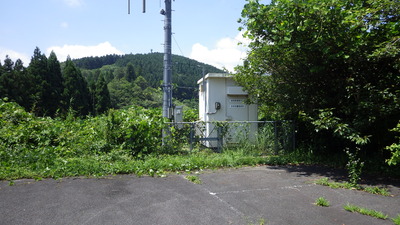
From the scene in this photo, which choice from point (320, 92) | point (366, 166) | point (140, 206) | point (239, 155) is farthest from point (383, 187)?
point (140, 206)

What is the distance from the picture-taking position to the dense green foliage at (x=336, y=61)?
6.14 meters

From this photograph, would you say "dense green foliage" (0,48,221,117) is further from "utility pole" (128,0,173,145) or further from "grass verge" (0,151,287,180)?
"grass verge" (0,151,287,180)

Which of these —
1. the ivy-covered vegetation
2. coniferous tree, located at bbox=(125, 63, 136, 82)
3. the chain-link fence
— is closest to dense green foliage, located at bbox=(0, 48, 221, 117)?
coniferous tree, located at bbox=(125, 63, 136, 82)

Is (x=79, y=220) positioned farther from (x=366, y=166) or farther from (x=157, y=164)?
(x=366, y=166)

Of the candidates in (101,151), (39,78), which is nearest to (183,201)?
(101,151)

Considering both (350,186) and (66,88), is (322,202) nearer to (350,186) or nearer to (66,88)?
(350,186)

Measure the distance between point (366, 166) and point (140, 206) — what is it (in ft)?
20.5

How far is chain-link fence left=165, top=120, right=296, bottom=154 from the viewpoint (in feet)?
29.6

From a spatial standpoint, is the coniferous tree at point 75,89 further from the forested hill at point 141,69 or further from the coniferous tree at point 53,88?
the forested hill at point 141,69

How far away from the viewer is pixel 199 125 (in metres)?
9.34

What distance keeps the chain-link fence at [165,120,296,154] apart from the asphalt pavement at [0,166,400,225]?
2.55 m

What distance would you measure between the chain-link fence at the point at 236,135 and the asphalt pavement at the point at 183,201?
255 cm

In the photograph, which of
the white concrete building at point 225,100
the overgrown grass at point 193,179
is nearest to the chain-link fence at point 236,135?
the white concrete building at point 225,100

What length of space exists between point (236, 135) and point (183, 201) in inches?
190
